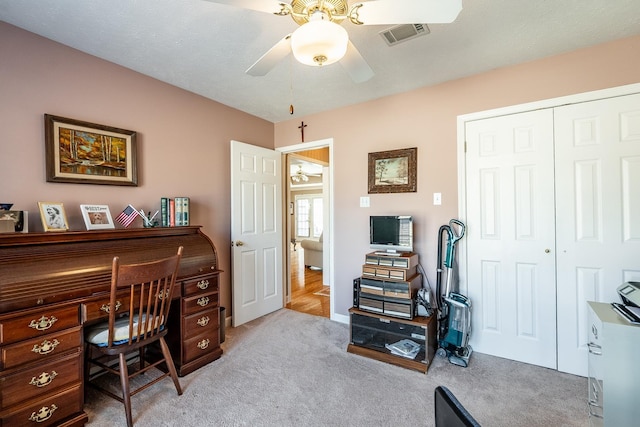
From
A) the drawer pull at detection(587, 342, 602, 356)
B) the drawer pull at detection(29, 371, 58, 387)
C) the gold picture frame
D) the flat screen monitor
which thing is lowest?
the drawer pull at detection(29, 371, 58, 387)

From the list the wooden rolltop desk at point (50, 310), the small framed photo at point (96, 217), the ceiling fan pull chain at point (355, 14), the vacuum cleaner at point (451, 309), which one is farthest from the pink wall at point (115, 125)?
the vacuum cleaner at point (451, 309)

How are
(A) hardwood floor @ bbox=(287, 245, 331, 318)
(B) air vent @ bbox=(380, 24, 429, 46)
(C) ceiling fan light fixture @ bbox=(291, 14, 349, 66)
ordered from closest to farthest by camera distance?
(C) ceiling fan light fixture @ bbox=(291, 14, 349, 66) < (B) air vent @ bbox=(380, 24, 429, 46) < (A) hardwood floor @ bbox=(287, 245, 331, 318)

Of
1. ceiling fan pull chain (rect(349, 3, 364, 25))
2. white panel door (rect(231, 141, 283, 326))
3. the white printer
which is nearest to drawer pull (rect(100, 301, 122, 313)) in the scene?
white panel door (rect(231, 141, 283, 326))

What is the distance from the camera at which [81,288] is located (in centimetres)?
171

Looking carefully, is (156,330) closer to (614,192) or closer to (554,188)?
(554,188)

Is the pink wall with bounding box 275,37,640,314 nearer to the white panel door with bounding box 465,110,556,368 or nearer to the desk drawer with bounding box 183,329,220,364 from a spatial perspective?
the white panel door with bounding box 465,110,556,368

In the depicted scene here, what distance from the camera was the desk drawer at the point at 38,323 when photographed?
1468mm

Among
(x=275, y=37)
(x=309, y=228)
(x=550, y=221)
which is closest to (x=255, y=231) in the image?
(x=275, y=37)

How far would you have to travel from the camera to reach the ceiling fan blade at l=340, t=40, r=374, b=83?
1552 millimetres

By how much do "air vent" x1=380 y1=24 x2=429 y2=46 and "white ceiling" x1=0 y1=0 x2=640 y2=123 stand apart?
0.06 meters

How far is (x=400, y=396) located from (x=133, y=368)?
83.7 inches

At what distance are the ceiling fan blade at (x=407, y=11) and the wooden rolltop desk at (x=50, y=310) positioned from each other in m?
2.02

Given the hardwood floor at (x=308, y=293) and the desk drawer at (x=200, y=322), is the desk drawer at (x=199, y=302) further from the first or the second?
the hardwood floor at (x=308, y=293)

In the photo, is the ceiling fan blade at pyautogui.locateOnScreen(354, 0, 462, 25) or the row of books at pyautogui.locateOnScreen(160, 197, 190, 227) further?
the row of books at pyautogui.locateOnScreen(160, 197, 190, 227)
